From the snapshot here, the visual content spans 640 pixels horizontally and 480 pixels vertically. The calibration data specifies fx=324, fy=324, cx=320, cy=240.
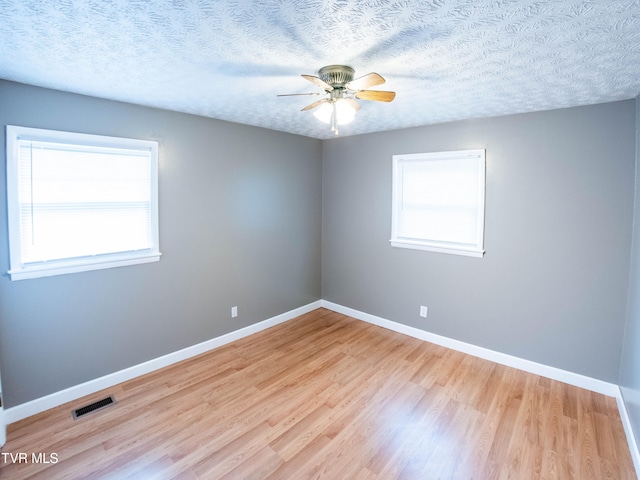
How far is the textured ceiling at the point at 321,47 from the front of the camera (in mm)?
1354

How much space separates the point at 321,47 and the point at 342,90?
44 cm

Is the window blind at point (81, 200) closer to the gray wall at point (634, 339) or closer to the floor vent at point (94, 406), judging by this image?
the floor vent at point (94, 406)

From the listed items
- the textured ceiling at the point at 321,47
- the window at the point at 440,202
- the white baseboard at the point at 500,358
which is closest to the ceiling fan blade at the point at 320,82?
the textured ceiling at the point at 321,47

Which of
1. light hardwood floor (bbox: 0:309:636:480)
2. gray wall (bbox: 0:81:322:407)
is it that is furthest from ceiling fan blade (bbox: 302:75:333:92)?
light hardwood floor (bbox: 0:309:636:480)

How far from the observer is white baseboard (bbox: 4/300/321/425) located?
2373mm

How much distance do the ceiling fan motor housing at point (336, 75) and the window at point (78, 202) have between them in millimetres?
1778

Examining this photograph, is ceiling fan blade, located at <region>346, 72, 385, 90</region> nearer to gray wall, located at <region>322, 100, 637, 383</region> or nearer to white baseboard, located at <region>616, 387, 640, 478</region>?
gray wall, located at <region>322, 100, 637, 383</region>

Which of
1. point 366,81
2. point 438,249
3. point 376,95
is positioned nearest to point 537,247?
point 438,249

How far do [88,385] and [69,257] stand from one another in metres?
1.06

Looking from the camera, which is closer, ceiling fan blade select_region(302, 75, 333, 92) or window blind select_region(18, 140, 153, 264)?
ceiling fan blade select_region(302, 75, 333, 92)

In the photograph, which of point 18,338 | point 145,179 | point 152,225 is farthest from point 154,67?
point 18,338

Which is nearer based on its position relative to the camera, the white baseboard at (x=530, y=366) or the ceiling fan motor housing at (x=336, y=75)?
the ceiling fan motor housing at (x=336, y=75)

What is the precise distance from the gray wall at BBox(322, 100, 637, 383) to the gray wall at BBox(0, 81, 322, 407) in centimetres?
122

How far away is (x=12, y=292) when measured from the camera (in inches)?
90.7
